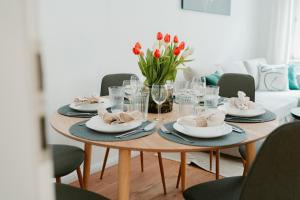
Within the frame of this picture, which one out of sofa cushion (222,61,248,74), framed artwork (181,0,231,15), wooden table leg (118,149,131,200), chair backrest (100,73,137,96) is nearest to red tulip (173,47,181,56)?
wooden table leg (118,149,131,200)

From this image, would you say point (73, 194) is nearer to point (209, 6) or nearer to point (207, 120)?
point (207, 120)

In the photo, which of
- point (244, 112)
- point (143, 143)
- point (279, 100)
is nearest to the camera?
point (143, 143)

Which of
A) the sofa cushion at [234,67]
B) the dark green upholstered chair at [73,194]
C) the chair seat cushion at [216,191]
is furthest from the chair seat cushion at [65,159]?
the sofa cushion at [234,67]

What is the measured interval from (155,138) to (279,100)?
2888 mm

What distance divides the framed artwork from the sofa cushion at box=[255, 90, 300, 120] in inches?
47.4

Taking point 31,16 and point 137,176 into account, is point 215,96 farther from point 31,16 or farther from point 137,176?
point 31,16

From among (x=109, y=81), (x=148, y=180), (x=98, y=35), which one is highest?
(x=98, y=35)

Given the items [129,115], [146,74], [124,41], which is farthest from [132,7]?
[129,115]

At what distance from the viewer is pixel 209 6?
378cm

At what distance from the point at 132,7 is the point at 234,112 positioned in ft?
5.29

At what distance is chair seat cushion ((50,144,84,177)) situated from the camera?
1.65 meters

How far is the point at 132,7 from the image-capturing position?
2.77 meters

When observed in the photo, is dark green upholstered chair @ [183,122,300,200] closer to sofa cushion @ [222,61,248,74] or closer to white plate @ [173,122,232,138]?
white plate @ [173,122,232,138]

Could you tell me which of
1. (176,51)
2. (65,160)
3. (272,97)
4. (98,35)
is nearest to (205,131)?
(176,51)
